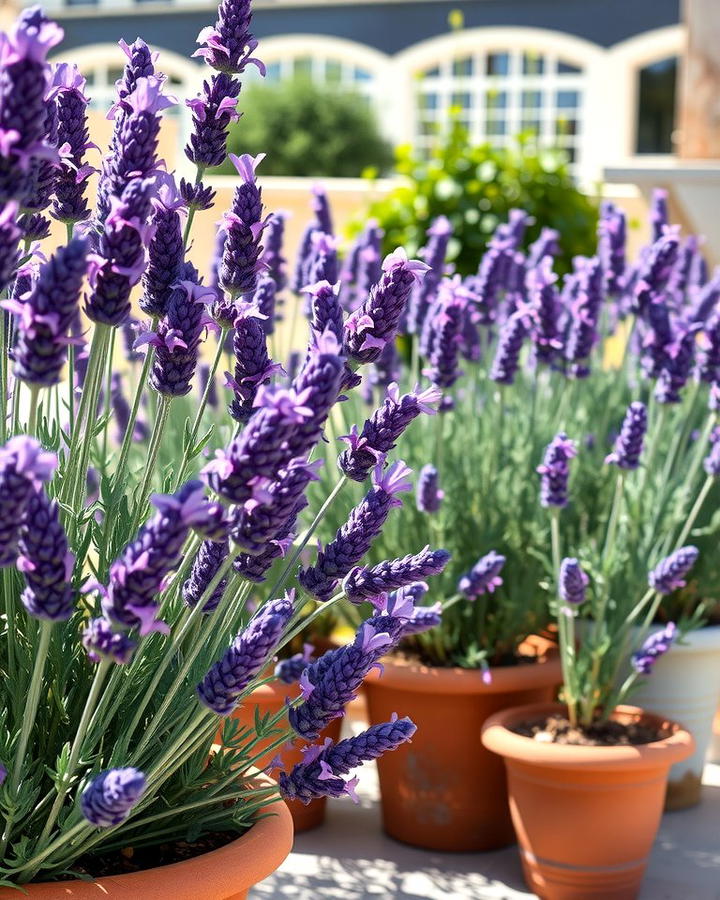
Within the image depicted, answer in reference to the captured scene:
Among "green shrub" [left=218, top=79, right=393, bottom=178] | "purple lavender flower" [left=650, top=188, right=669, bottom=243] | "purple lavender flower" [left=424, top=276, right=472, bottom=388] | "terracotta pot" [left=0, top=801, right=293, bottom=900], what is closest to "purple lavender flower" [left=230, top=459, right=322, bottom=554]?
"terracotta pot" [left=0, top=801, right=293, bottom=900]

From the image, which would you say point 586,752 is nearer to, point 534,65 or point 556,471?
point 556,471

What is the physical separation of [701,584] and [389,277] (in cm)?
175

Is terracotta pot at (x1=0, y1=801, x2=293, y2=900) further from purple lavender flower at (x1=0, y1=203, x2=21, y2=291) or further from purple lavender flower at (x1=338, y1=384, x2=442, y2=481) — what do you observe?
purple lavender flower at (x1=0, y1=203, x2=21, y2=291)

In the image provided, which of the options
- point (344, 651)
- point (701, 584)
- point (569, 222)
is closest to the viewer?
point (344, 651)

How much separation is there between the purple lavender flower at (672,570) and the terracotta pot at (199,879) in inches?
39.5

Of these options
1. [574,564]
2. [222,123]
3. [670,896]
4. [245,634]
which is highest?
[222,123]

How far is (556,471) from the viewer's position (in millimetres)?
2152

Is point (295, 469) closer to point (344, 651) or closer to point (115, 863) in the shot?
point (344, 651)

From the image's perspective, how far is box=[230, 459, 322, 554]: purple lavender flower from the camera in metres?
1.08

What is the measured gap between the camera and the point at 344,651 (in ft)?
4.37

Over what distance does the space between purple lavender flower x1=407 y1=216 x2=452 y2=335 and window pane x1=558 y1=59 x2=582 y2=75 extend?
18633 millimetres

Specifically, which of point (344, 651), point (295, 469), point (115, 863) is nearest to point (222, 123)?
point (295, 469)

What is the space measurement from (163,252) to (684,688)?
6.15 ft

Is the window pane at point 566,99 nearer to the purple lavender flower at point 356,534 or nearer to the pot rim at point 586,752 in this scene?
the pot rim at point 586,752
